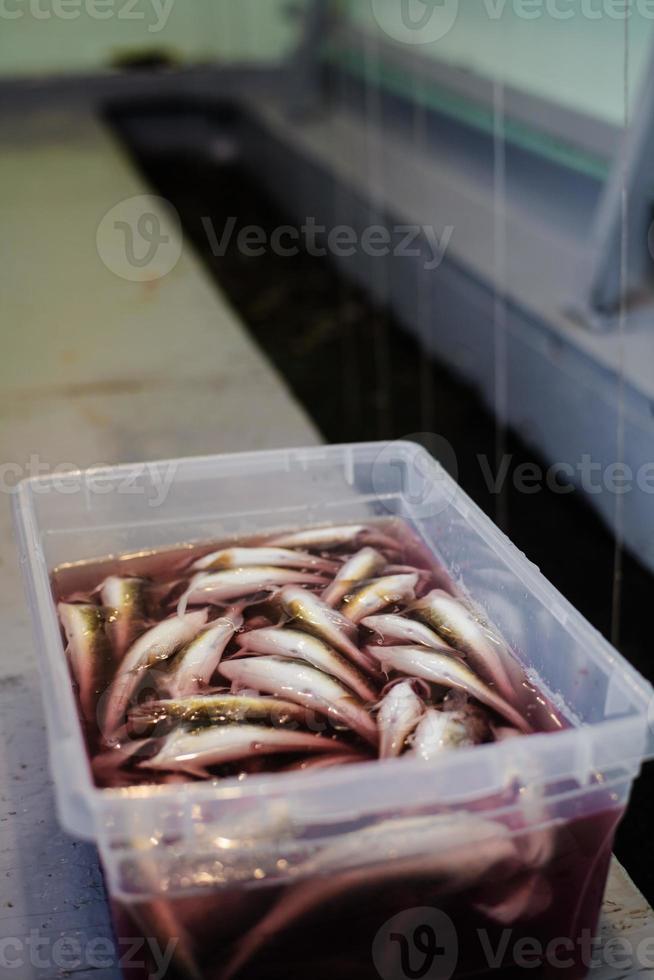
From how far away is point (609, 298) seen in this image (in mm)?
3027

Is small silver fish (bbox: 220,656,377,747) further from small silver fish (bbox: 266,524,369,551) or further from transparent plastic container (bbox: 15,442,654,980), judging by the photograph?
small silver fish (bbox: 266,524,369,551)

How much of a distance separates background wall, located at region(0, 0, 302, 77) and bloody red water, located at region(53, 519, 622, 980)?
24.6 feet

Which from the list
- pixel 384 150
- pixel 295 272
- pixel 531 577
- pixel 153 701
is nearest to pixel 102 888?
pixel 153 701

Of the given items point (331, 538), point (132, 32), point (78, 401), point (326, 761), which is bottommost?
point (132, 32)

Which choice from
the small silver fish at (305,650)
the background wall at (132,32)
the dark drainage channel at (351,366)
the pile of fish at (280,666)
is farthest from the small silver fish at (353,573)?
the background wall at (132,32)

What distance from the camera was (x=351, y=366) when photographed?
13.8 ft

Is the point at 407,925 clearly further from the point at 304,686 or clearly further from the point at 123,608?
the point at 123,608

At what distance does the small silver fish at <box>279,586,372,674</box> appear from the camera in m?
1.22

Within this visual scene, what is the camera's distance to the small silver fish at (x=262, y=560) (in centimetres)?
142

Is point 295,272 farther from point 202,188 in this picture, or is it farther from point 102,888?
point 102,888

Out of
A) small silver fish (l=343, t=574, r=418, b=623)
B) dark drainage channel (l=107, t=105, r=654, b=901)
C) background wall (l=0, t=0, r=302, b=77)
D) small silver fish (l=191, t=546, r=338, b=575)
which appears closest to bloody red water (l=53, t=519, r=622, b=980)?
small silver fish (l=343, t=574, r=418, b=623)

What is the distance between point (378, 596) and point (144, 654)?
11.2 inches

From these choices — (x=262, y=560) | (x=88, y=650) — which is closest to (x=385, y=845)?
(x=88, y=650)

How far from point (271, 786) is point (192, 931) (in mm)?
175
